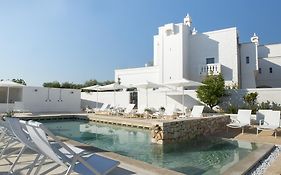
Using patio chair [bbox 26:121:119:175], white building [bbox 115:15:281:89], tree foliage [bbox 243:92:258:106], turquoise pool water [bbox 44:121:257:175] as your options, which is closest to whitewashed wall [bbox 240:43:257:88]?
white building [bbox 115:15:281:89]

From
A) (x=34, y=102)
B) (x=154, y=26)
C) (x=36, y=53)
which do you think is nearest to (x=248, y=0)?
(x=154, y=26)

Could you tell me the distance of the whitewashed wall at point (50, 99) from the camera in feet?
76.9

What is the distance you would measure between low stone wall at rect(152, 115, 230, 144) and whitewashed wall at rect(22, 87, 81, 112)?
17.4 m

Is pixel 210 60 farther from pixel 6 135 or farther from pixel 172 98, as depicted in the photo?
pixel 6 135

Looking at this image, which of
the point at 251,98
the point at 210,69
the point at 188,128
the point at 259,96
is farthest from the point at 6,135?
the point at 210,69

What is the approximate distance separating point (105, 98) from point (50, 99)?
574 cm

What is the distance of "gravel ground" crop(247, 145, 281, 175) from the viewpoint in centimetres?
548

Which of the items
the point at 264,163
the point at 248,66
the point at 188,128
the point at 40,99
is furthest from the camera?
the point at 248,66

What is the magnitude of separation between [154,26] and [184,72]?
833cm

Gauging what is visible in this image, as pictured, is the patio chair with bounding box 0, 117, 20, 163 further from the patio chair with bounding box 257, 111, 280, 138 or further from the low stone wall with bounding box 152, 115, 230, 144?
the patio chair with bounding box 257, 111, 280, 138

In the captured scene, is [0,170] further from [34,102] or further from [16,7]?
[34,102]

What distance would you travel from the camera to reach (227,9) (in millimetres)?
28266

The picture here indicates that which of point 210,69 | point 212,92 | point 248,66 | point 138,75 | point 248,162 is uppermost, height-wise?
point 248,66

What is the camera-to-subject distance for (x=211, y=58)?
2975 cm
